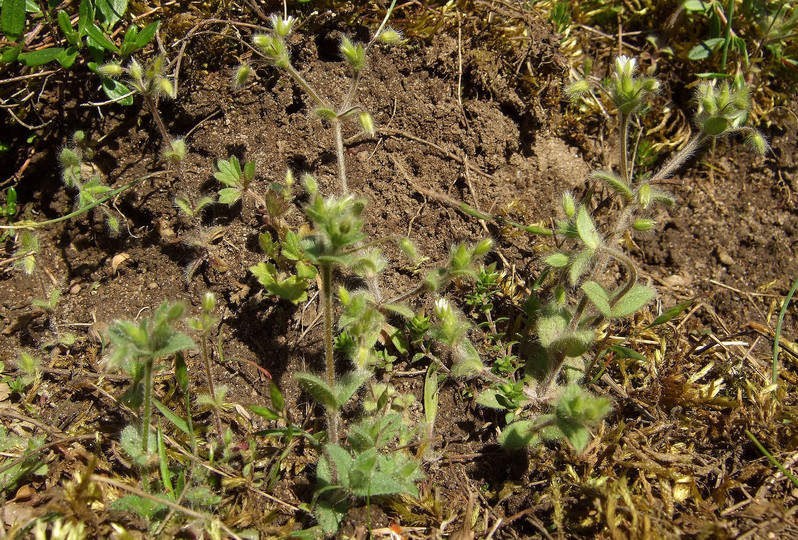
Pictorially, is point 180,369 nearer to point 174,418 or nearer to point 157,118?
point 174,418

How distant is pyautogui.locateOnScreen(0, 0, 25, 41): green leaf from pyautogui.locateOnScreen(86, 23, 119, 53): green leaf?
0.37 meters

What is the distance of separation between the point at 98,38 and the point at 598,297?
2.96 metres

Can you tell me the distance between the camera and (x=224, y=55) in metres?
3.25

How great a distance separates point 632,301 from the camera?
8.65ft

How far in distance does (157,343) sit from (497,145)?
2.15 metres

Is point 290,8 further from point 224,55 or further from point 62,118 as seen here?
point 62,118

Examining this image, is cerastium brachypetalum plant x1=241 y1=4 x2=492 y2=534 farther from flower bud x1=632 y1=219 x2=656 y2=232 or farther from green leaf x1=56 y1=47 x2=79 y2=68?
green leaf x1=56 y1=47 x2=79 y2=68

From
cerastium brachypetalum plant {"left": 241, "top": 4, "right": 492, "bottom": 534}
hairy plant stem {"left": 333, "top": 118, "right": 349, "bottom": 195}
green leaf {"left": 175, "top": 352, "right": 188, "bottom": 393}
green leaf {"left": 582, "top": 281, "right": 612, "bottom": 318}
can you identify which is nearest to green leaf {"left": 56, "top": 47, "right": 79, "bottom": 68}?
cerastium brachypetalum plant {"left": 241, "top": 4, "right": 492, "bottom": 534}

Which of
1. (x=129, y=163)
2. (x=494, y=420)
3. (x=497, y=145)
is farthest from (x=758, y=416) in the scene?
(x=129, y=163)

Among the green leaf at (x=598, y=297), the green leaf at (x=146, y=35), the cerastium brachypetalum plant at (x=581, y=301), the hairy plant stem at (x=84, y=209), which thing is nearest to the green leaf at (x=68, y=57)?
the green leaf at (x=146, y=35)

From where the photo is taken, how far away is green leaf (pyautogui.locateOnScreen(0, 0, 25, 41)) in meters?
3.03

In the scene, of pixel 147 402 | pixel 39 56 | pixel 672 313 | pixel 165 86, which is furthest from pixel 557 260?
pixel 39 56

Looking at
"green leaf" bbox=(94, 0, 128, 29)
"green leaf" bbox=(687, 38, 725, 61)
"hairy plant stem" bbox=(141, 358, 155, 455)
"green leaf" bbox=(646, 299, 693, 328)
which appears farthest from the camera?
"green leaf" bbox=(687, 38, 725, 61)

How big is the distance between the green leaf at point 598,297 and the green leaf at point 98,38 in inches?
111
